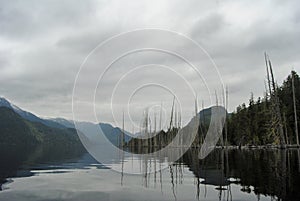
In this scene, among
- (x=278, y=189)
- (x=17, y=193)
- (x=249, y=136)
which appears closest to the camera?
(x=278, y=189)

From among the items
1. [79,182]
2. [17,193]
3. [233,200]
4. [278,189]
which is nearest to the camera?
[233,200]

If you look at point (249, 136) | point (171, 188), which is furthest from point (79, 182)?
point (249, 136)

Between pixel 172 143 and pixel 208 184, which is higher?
pixel 172 143

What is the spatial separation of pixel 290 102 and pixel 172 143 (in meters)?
42.4

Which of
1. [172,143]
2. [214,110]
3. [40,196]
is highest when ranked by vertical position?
[214,110]

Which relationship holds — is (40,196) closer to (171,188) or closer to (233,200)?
(171,188)

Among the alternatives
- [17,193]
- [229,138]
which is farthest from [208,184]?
[229,138]

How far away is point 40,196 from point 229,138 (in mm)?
95390

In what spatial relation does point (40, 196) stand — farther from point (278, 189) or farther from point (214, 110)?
point (214, 110)

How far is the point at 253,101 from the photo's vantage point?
9750 cm

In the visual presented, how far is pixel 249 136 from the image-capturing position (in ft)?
297

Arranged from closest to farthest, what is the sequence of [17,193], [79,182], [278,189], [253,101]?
[278,189] → [17,193] → [79,182] → [253,101]

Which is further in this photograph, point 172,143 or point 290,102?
point 172,143

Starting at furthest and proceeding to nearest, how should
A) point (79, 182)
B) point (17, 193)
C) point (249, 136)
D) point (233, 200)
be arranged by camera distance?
point (249, 136), point (79, 182), point (17, 193), point (233, 200)
